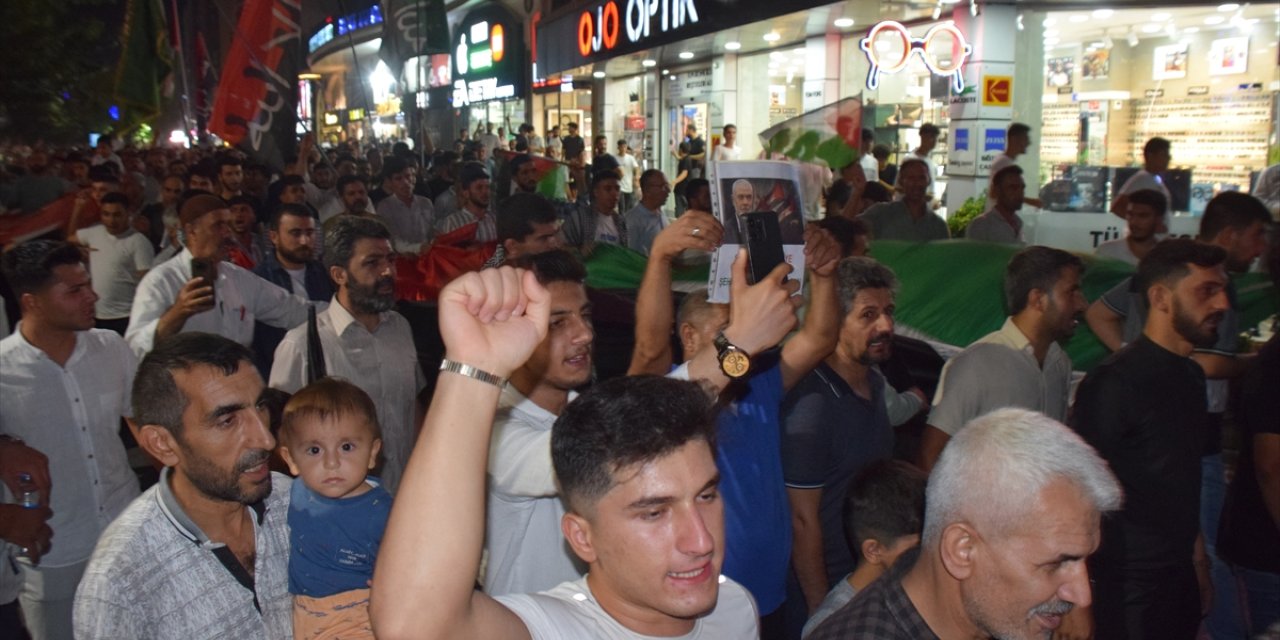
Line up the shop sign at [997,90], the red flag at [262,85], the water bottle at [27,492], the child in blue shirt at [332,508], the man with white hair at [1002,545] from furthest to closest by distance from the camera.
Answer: the shop sign at [997,90]
the red flag at [262,85]
the water bottle at [27,492]
the child in blue shirt at [332,508]
the man with white hair at [1002,545]

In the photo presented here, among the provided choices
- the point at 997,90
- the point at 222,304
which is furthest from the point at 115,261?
the point at 997,90

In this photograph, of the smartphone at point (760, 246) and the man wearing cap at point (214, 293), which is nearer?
the smartphone at point (760, 246)

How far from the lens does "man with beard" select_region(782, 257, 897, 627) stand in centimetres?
417

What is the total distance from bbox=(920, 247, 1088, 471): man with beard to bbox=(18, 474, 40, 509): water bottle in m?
3.55

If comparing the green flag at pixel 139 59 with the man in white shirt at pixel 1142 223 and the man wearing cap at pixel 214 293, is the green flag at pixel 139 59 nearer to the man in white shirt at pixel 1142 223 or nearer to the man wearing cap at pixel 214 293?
the man wearing cap at pixel 214 293

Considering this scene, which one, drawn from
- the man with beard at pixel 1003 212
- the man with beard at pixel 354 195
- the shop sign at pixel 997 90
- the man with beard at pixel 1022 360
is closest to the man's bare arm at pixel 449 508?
the man with beard at pixel 1022 360

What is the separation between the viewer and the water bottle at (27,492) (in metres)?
4.01

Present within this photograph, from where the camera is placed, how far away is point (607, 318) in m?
7.51

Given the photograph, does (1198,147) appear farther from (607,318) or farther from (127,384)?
(127,384)

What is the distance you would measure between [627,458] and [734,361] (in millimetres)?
670

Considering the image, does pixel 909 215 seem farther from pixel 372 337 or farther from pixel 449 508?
pixel 449 508

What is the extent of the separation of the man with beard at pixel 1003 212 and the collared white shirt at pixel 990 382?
496 centimetres

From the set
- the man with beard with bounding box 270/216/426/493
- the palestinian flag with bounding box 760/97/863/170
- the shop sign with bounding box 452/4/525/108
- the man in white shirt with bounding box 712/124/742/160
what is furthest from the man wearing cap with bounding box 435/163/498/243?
the shop sign with bounding box 452/4/525/108

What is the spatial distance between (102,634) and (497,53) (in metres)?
30.6
